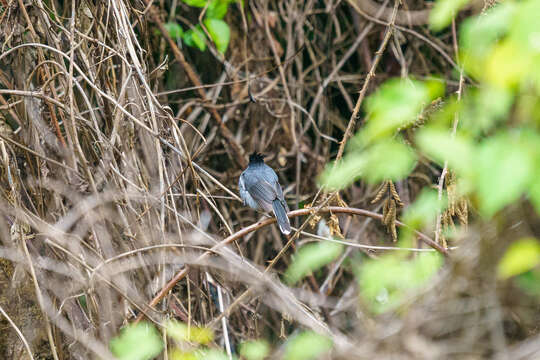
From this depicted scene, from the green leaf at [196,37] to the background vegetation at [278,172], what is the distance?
4cm

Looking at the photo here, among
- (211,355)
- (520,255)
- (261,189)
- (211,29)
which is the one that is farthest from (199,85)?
(520,255)

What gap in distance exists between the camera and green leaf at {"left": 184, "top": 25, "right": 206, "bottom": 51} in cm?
464

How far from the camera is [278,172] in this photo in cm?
557

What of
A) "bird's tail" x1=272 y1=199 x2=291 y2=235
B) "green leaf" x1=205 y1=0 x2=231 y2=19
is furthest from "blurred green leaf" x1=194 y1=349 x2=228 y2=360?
"green leaf" x1=205 y1=0 x2=231 y2=19

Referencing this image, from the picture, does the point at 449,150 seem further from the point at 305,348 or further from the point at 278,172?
the point at 278,172

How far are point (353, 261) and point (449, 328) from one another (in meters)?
3.50

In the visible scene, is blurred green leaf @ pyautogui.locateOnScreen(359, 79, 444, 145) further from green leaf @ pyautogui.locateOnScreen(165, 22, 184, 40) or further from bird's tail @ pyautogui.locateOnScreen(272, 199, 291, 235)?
green leaf @ pyautogui.locateOnScreen(165, 22, 184, 40)

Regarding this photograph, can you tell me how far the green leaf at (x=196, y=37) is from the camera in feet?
15.2

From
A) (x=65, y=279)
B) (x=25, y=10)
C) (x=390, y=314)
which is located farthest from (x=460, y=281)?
(x=25, y=10)

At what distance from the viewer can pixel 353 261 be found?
198 inches

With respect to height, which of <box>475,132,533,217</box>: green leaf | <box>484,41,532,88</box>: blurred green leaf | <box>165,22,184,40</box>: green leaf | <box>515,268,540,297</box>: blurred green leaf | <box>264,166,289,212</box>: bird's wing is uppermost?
<box>484,41,532,88</box>: blurred green leaf

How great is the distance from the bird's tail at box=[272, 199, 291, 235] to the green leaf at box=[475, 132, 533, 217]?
282cm

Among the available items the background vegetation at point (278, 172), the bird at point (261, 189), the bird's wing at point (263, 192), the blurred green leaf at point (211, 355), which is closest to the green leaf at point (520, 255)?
the background vegetation at point (278, 172)

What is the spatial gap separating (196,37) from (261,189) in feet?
4.54
